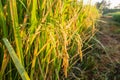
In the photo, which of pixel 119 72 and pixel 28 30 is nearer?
pixel 28 30

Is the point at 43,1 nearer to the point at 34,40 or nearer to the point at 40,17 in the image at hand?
the point at 40,17

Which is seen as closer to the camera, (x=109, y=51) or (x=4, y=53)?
(x=4, y=53)

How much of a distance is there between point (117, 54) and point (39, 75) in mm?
1735

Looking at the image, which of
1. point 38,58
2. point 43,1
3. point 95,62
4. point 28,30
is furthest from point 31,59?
point 95,62

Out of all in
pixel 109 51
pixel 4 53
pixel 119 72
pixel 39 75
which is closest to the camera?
pixel 4 53

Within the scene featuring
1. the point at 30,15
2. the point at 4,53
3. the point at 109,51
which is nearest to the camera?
the point at 4,53

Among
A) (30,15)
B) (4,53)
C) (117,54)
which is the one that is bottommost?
(117,54)

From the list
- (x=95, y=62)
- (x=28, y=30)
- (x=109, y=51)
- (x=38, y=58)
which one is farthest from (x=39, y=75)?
(x=109, y=51)

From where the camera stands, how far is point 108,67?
2434 millimetres

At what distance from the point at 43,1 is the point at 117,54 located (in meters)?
1.84

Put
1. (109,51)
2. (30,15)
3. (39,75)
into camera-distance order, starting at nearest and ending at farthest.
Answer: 1. (30,15)
2. (39,75)
3. (109,51)

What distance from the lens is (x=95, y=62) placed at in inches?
95.2

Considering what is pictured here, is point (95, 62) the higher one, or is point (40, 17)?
point (40, 17)

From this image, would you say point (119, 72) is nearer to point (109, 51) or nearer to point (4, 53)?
point (109, 51)
